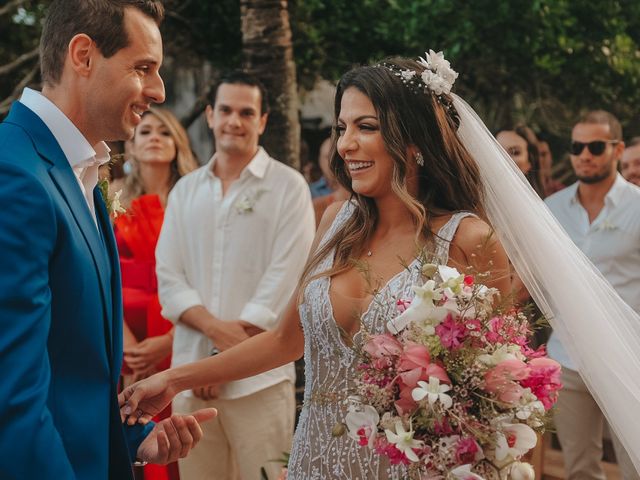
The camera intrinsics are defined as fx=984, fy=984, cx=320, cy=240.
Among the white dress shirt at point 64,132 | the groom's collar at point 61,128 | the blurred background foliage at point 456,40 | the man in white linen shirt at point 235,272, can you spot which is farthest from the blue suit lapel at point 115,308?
the blurred background foliage at point 456,40

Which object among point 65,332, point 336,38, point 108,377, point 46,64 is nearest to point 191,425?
point 108,377

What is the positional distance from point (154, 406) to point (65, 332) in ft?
2.87

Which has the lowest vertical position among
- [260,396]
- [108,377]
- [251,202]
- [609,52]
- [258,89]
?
[260,396]

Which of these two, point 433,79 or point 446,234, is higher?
point 433,79

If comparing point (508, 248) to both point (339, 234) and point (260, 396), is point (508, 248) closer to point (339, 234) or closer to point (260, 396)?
point (339, 234)

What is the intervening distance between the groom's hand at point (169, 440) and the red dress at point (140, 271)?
2880mm

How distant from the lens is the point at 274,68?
7074 millimetres

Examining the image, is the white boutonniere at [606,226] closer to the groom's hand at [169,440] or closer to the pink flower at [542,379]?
the pink flower at [542,379]

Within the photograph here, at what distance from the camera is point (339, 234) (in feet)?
11.9

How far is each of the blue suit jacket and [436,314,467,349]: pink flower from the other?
0.89 m

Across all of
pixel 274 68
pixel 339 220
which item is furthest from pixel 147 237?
pixel 339 220

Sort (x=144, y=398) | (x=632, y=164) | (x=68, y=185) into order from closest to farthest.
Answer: (x=68, y=185) → (x=144, y=398) → (x=632, y=164)

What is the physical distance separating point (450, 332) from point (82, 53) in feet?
4.09

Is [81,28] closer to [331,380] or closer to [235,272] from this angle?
[331,380]
